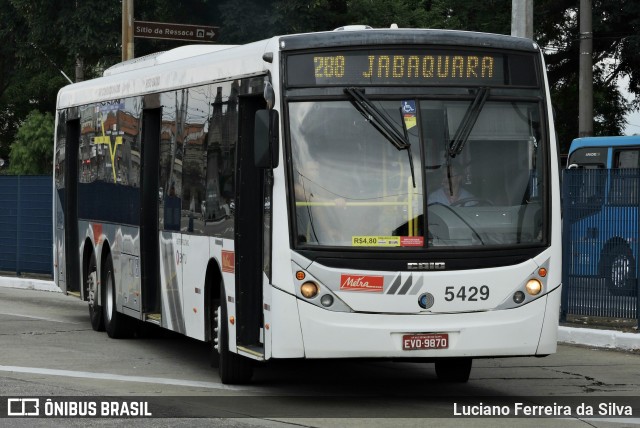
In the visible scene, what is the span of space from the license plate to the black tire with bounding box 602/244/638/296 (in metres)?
6.37

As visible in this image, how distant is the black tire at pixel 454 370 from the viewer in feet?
43.0

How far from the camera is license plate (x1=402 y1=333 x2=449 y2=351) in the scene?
11062mm

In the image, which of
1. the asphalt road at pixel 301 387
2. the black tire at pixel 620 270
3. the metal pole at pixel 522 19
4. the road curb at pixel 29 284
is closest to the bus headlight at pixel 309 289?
the asphalt road at pixel 301 387

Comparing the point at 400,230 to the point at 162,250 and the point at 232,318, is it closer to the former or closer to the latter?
the point at 232,318

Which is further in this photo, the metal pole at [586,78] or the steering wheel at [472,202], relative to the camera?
A: the metal pole at [586,78]

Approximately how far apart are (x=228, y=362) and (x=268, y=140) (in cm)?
243

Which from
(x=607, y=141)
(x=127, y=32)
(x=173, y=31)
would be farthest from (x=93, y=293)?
(x=607, y=141)

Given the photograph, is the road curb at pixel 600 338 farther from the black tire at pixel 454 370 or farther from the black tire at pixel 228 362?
the black tire at pixel 228 362

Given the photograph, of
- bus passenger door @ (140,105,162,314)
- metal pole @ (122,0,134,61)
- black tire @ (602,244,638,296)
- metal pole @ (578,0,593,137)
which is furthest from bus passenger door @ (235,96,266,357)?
metal pole @ (578,0,593,137)

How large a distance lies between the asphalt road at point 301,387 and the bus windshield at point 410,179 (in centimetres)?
138

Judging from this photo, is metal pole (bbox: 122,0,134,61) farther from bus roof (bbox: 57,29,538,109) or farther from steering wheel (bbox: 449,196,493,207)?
steering wheel (bbox: 449,196,493,207)

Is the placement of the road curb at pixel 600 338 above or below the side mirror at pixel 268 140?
below

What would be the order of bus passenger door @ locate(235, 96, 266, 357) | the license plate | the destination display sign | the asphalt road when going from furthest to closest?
bus passenger door @ locate(235, 96, 266, 357) → the destination display sign → the license plate → the asphalt road

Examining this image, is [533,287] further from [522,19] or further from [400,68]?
[522,19]
